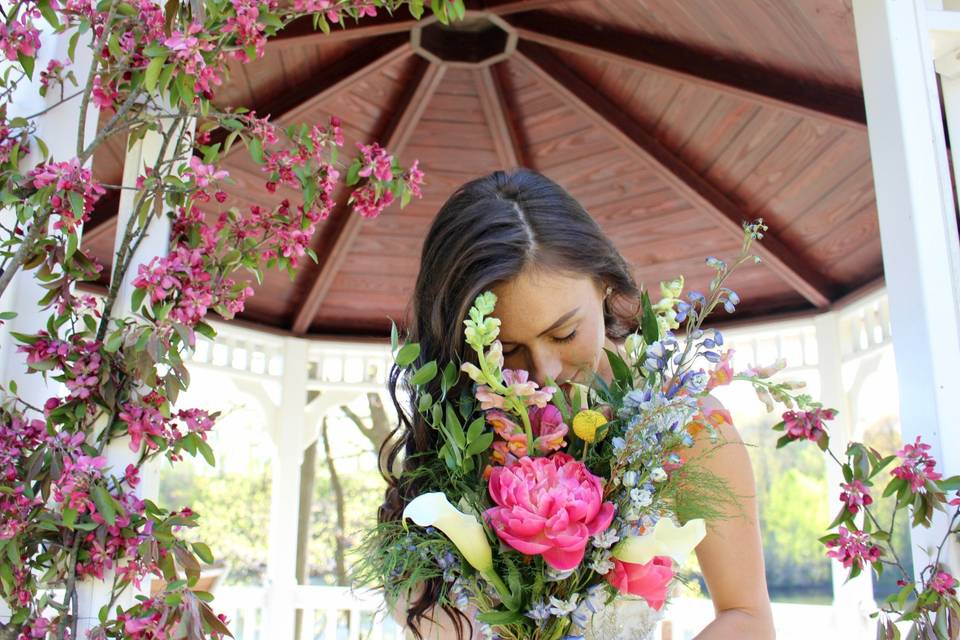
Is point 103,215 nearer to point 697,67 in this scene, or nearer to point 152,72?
point 697,67

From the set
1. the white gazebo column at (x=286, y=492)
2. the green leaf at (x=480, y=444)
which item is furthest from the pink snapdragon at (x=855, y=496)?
the white gazebo column at (x=286, y=492)

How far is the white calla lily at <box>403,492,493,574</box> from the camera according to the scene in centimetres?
113

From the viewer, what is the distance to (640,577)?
47.3 inches

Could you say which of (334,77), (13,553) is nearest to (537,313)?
(13,553)

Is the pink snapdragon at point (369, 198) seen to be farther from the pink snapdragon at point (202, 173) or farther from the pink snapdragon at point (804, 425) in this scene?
the pink snapdragon at point (804, 425)

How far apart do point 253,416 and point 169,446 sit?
13.9m

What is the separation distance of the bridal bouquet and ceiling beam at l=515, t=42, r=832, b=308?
3182 millimetres

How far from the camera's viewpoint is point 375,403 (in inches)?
468

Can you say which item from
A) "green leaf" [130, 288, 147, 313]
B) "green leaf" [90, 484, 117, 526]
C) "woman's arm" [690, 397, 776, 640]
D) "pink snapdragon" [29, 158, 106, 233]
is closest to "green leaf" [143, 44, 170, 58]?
"pink snapdragon" [29, 158, 106, 233]

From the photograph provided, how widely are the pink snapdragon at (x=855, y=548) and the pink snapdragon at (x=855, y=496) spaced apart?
0.23 ft

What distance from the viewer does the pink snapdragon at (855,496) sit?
5.72ft

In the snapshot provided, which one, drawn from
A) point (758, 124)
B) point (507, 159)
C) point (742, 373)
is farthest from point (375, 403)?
point (742, 373)

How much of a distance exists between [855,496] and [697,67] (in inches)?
100

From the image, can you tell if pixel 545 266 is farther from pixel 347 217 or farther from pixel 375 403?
pixel 375 403
